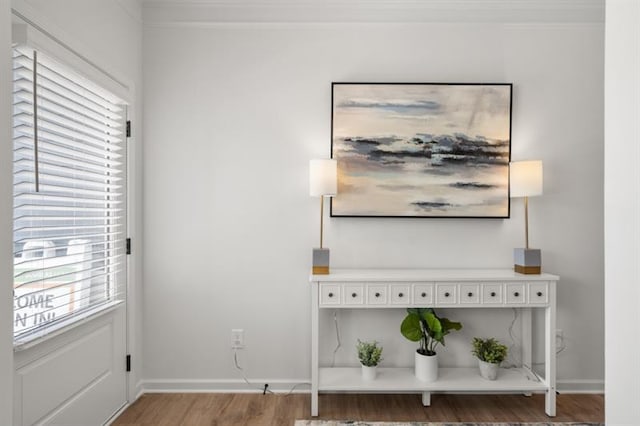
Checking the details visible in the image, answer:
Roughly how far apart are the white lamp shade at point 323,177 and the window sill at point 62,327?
1.38m

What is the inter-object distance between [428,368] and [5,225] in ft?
7.47

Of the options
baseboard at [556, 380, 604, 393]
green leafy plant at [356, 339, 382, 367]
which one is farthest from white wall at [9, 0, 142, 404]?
baseboard at [556, 380, 604, 393]

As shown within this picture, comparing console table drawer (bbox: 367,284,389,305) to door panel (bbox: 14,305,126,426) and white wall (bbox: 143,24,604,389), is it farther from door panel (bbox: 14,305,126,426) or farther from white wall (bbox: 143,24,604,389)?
door panel (bbox: 14,305,126,426)

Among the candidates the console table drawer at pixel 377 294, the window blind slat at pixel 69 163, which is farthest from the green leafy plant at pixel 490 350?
the window blind slat at pixel 69 163

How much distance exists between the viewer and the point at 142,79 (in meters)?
2.75

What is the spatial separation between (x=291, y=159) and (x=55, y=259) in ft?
4.89

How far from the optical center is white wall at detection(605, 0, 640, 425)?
3.08 ft

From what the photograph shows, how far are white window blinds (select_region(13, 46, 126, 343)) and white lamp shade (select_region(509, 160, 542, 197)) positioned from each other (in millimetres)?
2519

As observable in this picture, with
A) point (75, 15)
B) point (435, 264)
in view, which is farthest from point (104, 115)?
point (435, 264)

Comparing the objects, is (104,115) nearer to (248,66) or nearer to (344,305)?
(248,66)

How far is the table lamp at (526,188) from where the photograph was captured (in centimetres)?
251

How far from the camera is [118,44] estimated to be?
2.44 metres

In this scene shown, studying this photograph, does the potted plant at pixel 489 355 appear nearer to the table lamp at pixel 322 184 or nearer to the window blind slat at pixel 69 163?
the table lamp at pixel 322 184

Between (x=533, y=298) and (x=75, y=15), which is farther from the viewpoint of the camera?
(x=533, y=298)
